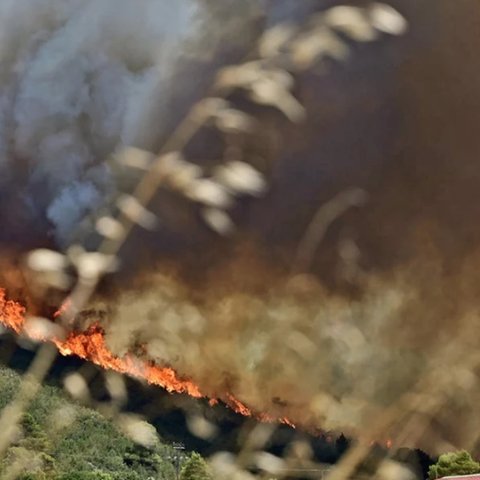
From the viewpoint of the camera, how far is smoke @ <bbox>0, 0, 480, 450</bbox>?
189 inches

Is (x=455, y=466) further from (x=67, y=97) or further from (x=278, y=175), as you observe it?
(x=67, y=97)

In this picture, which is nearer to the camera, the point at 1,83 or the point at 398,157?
the point at 398,157

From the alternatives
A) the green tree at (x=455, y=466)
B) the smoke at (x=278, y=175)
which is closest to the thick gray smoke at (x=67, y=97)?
the smoke at (x=278, y=175)

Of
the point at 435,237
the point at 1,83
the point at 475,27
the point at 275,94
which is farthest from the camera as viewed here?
the point at 1,83

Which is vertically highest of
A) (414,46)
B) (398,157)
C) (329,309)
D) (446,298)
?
(414,46)

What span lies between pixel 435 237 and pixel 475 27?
1.21m

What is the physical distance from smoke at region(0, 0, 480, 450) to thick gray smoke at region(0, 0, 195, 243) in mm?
11

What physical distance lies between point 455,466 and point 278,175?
1.96m

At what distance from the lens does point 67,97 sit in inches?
230

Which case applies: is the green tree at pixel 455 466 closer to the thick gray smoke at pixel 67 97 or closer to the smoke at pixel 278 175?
the smoke at pixel 278 175

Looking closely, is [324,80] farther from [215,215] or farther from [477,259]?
[215,215]

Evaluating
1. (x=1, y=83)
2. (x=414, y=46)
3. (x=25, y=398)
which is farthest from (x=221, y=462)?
(x=1, y=83)

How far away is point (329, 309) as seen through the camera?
5.16 m

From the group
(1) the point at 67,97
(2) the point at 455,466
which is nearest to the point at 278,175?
(1) the point at 67,97
